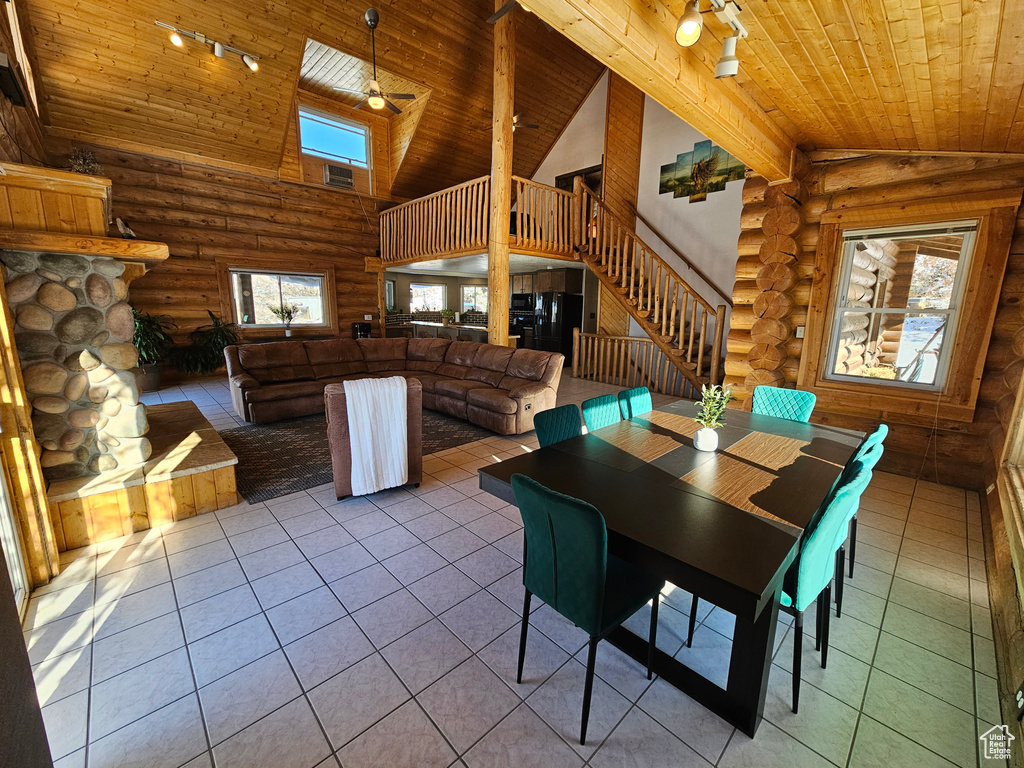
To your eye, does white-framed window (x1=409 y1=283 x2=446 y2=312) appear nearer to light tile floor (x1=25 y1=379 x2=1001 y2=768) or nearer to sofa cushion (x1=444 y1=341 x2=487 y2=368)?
sofa cushion (x1=444 y1=341 x2=487 y2=368)

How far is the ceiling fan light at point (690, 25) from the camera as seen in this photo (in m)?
1.80

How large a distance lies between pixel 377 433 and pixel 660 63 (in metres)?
2.81

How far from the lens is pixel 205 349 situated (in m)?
6.89

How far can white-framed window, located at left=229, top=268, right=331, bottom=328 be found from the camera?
295 inches

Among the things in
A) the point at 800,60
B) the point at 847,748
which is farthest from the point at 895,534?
the point at 800,60

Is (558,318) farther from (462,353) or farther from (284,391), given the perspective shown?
(284,391)

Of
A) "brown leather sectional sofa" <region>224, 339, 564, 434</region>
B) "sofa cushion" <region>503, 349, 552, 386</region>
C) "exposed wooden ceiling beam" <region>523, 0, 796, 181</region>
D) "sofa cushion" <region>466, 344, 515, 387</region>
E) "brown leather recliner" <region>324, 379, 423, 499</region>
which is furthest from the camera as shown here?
"sofa cushion" <region>466, 344, 515, 387</region>

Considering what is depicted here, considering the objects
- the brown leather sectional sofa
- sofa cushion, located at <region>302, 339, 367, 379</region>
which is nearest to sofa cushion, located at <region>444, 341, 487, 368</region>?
the brown leather sectional sofa

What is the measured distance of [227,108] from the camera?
20.0ft

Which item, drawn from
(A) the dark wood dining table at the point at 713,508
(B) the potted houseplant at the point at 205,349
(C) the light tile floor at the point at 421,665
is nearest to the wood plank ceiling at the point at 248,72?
(B) the potted houseplant at the point at 205,349

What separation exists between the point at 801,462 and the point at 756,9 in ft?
7.01

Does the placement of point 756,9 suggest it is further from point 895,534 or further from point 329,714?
point 329,714

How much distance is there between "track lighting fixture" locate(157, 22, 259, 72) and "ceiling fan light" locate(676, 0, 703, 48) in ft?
19.5

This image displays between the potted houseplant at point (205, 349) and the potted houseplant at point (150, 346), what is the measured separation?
24 cm
